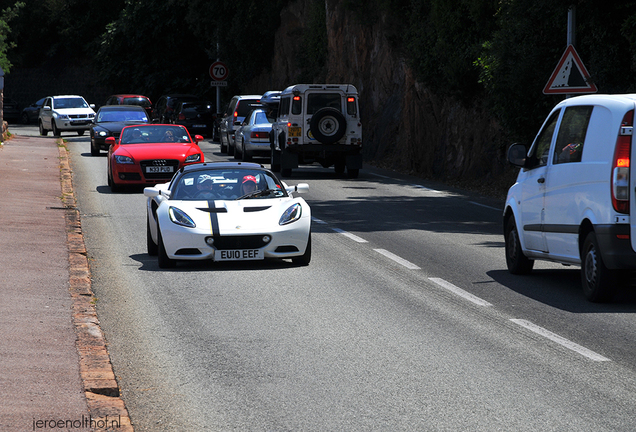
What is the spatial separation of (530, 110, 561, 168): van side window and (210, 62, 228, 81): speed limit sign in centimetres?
3770

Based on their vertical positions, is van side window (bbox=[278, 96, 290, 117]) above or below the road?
above

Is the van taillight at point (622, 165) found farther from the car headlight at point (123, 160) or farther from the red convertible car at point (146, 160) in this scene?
the car headlight at point (123, 160)

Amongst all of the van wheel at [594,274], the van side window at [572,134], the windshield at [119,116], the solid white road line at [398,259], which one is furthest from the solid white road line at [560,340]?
the windshield at [119,116]

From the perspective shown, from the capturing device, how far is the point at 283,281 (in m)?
10.6

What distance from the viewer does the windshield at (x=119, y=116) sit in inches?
1297

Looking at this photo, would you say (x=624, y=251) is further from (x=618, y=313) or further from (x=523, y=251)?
(x=523, y=251)

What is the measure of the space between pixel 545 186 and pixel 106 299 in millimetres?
4543

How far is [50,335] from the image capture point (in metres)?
7.40

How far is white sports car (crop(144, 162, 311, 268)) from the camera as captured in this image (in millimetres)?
11211

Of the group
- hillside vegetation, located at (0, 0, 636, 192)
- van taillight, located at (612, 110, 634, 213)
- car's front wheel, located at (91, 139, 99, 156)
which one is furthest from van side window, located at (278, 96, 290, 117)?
van taillight, located at (612, 110, 634, 213)

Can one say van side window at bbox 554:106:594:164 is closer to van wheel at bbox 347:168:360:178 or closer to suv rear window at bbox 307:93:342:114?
suv rear window at bbox 307:93:342:114

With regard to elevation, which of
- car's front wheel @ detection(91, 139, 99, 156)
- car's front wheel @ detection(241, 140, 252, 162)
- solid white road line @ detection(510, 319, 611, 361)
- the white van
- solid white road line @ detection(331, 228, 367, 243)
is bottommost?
car's front wheel @ detection(91, 139, 99, 156)

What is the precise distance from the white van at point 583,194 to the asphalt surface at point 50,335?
4492 millimetres

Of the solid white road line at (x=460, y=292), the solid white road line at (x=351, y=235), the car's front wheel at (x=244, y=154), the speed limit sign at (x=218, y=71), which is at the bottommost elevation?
the car's front wheel at (x=244, y=154)
